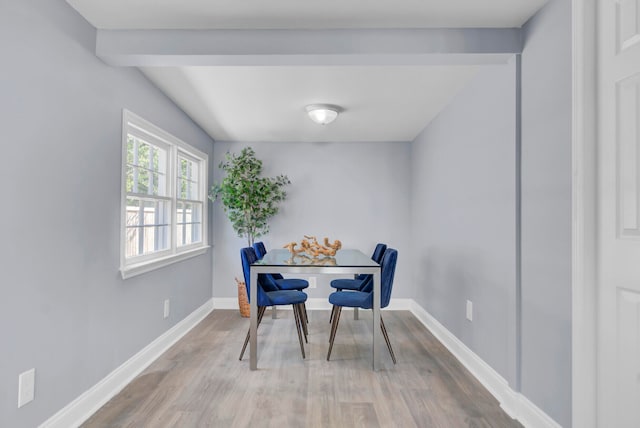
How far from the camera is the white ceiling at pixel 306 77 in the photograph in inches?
76.9

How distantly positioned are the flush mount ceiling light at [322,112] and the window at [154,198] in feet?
4.41

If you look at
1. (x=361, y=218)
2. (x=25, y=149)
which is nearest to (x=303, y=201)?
(x=361, y=218)

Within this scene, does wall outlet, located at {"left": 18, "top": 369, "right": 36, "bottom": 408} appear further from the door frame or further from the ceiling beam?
the door frame

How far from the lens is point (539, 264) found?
201 centimetres

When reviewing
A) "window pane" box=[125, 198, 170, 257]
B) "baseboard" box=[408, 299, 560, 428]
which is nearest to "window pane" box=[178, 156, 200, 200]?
"window pane" box=[125, 198, 170, 257]

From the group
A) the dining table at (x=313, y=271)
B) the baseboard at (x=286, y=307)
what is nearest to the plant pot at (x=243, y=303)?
the baseboard at (x=286, y=307)

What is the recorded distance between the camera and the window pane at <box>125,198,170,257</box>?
289 cm

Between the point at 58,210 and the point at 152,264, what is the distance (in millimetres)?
1141

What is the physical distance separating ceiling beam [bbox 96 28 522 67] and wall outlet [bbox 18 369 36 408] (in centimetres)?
178

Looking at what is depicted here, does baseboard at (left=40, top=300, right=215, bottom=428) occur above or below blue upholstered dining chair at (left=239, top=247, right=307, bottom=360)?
below

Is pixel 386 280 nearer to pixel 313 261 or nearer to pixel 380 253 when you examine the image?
pixel 313 261

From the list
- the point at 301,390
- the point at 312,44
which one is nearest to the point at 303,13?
the point at 312,44

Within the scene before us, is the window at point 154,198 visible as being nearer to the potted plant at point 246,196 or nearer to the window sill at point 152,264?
the window sill at point 152,264

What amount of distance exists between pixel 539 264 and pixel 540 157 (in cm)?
58
